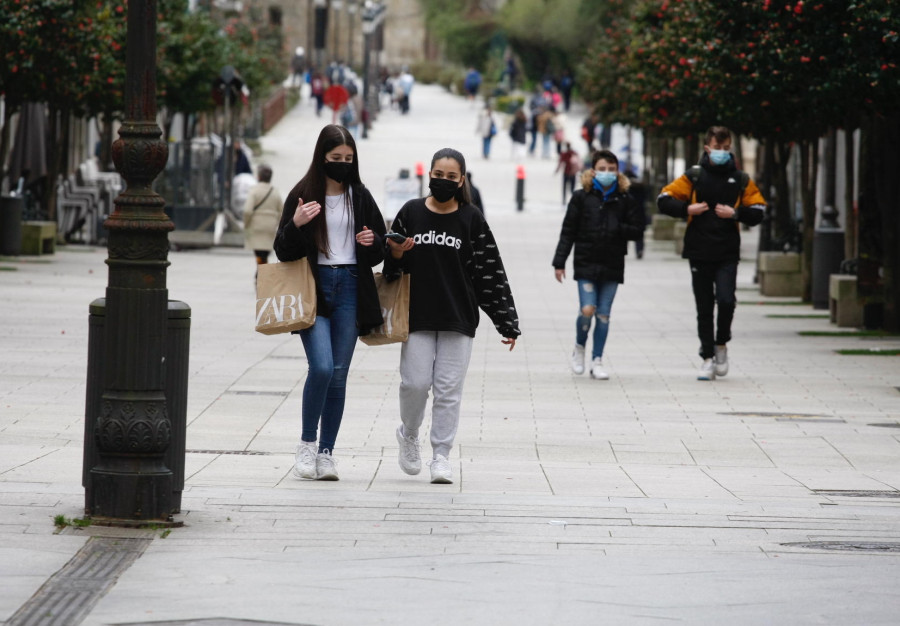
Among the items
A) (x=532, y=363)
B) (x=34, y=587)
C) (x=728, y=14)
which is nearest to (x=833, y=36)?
(x=728, y=14)

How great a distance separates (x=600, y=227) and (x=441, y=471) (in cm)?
521

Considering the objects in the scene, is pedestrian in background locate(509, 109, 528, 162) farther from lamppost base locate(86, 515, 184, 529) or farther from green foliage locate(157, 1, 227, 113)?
lamppost base locate(86, 515, 184, 529)

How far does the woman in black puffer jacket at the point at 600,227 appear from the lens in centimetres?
1320

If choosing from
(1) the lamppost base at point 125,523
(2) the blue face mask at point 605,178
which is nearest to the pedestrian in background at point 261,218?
(2) the blue face mask at point 605,178

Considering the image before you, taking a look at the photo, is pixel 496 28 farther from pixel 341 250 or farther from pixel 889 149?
pixel 341 250

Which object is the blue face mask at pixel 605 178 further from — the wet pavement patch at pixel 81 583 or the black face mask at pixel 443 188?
the wet pavement patch at pixel 81 583

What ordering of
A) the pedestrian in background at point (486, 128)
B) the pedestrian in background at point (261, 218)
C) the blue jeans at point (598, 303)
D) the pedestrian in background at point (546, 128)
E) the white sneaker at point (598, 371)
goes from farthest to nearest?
1. the pedestrian in background at point (546, 128)
2. the pedestrian in background at point (486, 128)
3. the pedestrian in background at point (261, 218)
4. the white sneaker at point (598, 371)
5. the blue jeans at point (598, 303)

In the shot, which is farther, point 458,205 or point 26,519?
point 458,205

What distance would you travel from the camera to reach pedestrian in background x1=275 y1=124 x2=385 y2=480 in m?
8.05

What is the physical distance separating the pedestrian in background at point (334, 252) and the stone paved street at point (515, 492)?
0.60 meters

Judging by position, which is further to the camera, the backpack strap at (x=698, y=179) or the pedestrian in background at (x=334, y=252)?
the backpack strap at (x=698, y=179)

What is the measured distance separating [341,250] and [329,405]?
0.77m

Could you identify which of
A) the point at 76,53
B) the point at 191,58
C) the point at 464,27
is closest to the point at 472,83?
the point at 464,27

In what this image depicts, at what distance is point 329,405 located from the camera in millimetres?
8328
